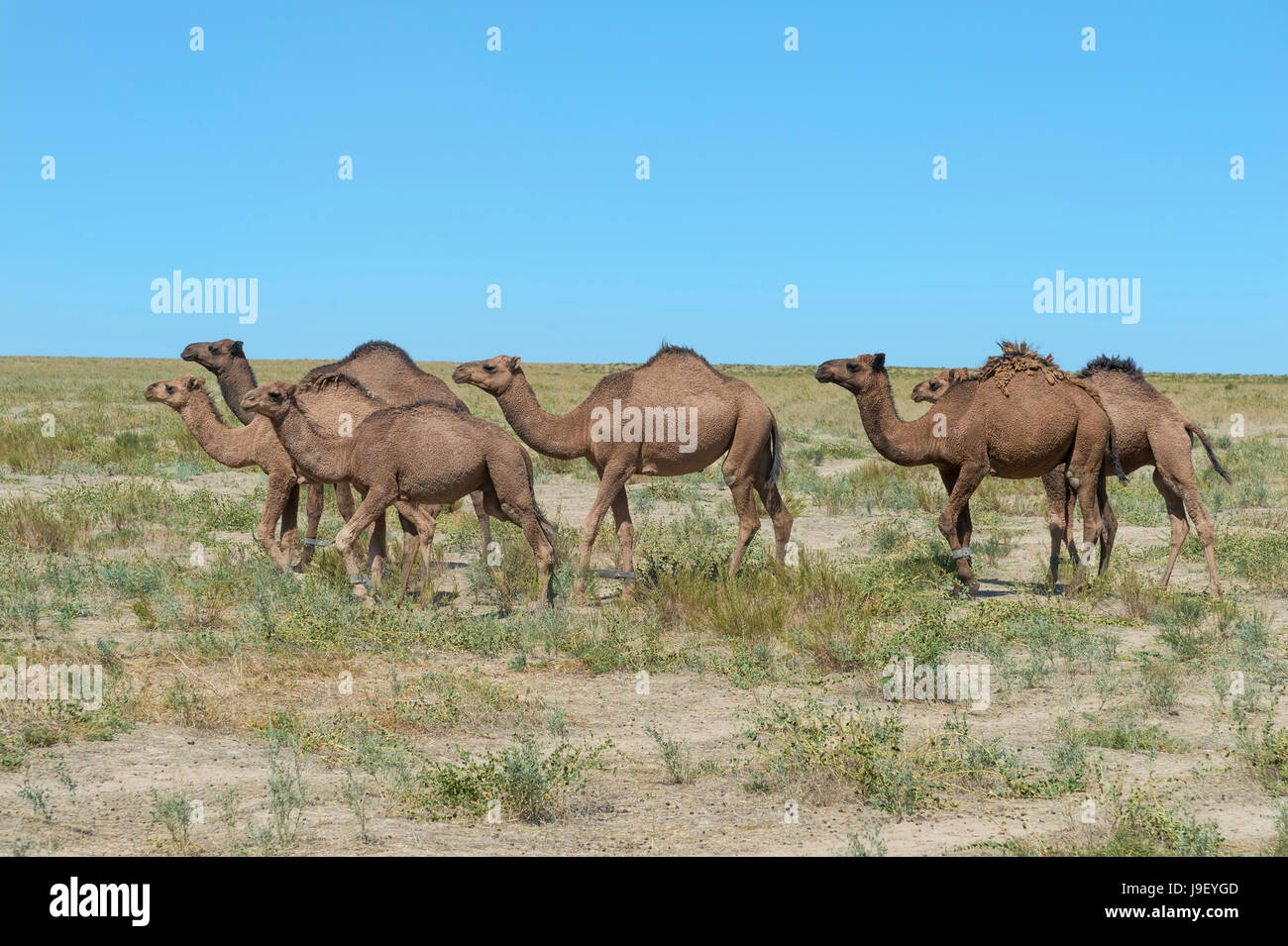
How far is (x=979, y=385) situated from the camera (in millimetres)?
12695

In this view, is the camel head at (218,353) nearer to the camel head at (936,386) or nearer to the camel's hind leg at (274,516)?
the camel's hind leg at (274,516)

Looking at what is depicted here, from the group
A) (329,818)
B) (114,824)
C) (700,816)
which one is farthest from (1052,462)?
(114,824)

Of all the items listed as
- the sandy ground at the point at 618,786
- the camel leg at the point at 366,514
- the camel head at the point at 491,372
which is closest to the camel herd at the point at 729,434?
the camel head at the point at 491,372

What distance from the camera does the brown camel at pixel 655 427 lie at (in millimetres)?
12625

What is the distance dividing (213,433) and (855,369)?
694 centimetres

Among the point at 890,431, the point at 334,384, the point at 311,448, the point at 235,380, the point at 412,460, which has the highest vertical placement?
the point at 235,380

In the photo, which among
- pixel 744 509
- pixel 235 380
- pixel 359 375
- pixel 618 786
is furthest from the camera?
pixel 235 380

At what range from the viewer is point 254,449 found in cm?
1261

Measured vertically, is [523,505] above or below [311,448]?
below

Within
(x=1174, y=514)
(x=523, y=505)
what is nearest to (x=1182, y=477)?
(x=1174, y=514)

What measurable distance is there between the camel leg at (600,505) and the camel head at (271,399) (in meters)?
3.13

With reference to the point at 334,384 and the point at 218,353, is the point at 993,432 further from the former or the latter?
the point at 218,353

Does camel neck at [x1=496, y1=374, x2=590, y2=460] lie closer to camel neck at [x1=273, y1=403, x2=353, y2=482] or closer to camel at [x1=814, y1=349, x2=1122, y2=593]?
camel neck at [x1=273, y1=403, x2=353, y2=482]

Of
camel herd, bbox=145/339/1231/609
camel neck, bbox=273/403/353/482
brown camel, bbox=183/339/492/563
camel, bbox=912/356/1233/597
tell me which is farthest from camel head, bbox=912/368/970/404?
camel neck, bbox=273/403/353/482
